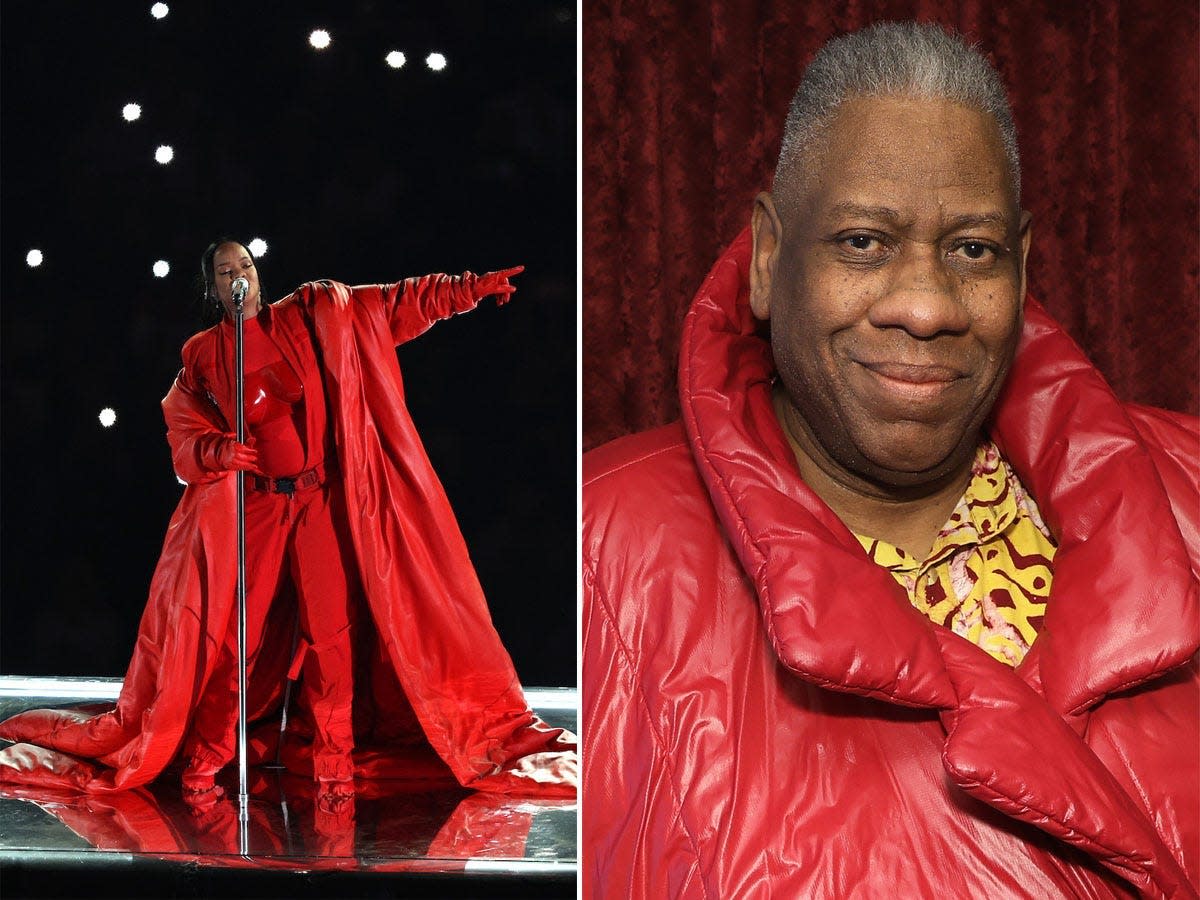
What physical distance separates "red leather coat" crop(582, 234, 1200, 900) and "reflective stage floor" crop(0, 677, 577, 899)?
0.10 metres

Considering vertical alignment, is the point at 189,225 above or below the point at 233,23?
below

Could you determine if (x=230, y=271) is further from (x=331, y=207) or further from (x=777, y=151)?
(x=777, y=151)

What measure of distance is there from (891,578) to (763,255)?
0.38 meters

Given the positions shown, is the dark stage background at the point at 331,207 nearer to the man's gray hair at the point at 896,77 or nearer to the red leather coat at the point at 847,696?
the red leather coat at the point at 847,696

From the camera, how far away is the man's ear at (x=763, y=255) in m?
1.36

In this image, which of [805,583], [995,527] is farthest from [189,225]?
[995,527]

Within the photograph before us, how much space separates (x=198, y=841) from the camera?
1.38m

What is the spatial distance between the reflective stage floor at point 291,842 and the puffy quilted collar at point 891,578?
334mm

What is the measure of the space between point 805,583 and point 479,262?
1.58ft

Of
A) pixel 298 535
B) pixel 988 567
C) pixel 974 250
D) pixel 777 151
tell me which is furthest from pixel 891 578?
pixel 777 151

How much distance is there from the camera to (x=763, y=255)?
1376 millimetres

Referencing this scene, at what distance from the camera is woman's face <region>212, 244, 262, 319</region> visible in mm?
1376

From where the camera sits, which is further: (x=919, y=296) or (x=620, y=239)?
(x=620, y=239)

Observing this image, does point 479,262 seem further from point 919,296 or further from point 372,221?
point 919,296
